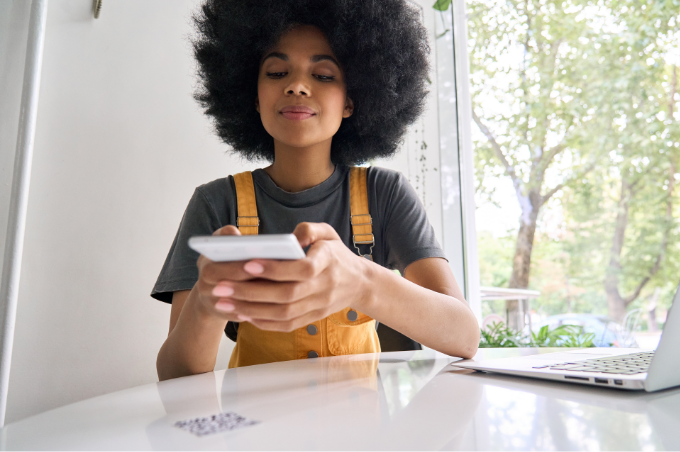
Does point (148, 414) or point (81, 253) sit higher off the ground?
point (81, 253)

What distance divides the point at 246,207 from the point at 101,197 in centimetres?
49

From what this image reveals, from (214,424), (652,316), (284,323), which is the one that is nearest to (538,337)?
(652,316)

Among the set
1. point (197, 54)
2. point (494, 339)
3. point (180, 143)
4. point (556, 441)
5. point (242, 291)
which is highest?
point (197, 54)

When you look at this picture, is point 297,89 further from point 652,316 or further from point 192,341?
point 652,316

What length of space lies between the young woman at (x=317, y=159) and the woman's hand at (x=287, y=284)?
18cm

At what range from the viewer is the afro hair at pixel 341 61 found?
1.17 m

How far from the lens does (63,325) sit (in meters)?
1.29

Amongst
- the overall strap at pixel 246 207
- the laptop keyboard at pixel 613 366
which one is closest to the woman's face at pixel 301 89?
the overall strap at pixel 246 207

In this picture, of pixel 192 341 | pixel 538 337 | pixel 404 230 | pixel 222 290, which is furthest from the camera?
pixel 538 337

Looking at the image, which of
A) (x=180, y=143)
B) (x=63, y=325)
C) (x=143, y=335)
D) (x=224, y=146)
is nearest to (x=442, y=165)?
(x=224, y=146)

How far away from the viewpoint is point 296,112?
3.51 feet

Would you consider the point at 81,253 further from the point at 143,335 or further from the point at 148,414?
the point at 148,414

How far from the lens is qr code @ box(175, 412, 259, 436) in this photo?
1.44ft

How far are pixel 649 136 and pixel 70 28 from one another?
2.72 metres
